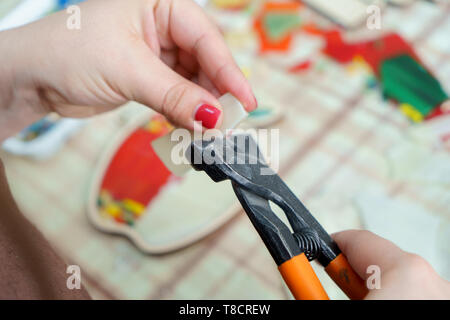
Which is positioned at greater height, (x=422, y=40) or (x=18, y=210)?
(x=422, y=40)

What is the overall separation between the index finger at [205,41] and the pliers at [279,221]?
134 millimetres

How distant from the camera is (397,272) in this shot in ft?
1.08

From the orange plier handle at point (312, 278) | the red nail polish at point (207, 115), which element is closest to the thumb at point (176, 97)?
the red nail polish at point (207, 115)

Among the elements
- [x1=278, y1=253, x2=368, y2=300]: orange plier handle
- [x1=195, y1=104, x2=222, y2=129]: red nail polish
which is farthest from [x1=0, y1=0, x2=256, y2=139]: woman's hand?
[x1=278, y1=253, x2=368, y2=300]: orange plier handle

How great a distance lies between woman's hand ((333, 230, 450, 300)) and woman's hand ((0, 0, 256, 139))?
199 millimetres

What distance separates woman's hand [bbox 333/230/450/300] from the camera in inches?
12.5

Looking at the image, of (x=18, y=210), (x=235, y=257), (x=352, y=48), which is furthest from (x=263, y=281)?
(x=352, y=48)

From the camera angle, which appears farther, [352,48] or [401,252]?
[352,48]

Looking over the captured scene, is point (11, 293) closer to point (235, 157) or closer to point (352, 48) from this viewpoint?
point (235, 157)

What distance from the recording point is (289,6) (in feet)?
2.77

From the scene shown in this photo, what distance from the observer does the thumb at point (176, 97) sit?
0.47 metres

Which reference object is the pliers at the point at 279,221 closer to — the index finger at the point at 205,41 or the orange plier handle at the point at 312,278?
the orange plier handle at the point at 312,278

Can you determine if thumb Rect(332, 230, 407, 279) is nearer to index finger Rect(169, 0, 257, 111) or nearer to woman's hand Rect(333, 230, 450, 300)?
woman's hand Rect(333, 230, 450, 300)
